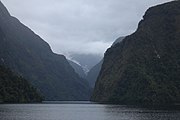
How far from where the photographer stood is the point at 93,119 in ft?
387

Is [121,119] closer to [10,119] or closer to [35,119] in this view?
[35,119]

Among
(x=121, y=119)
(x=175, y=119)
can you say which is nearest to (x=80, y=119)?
(x=121, y=119)

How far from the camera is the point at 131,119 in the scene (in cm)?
11906

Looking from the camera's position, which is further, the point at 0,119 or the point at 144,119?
the point at 144,119

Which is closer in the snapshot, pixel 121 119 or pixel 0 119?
pixel 0 119

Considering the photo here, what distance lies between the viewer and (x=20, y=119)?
365 ft

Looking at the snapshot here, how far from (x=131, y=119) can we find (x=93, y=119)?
11.9m

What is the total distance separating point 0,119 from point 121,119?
122ft

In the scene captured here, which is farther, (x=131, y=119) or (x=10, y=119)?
(x=131, y=119)

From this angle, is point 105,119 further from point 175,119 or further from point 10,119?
point 10,119

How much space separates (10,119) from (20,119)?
367 centimetres

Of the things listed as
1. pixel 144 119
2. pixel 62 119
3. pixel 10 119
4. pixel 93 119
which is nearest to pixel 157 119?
pixel 144 119

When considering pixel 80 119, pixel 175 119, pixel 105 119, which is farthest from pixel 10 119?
pixel 175 119

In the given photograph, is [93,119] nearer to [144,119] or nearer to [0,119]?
[144,119]
